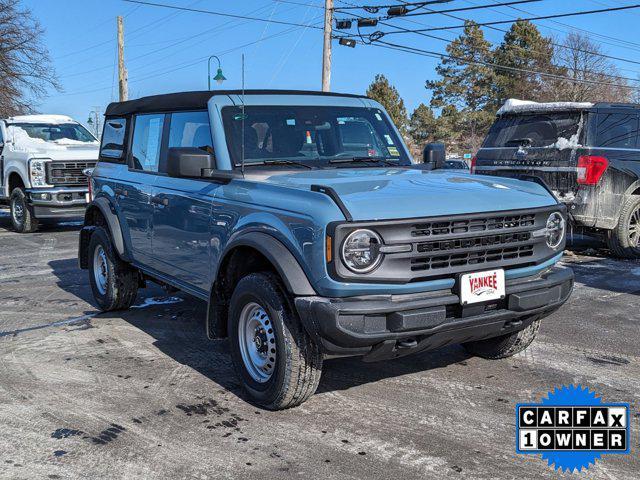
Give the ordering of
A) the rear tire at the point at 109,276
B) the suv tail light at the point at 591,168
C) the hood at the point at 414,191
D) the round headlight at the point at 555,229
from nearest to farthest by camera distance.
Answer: the hood at the point at 414,191 < the round headlight at the point at 555,229 < the rear tire at the point at 109,276 < the suv tail light at the point at 591,168

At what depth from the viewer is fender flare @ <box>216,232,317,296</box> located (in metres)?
3.59

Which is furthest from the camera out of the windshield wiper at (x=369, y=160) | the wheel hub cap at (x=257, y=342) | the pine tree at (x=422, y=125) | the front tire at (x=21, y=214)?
the pine tree at (x=422, y=125)

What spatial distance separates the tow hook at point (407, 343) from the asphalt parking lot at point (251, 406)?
50cm

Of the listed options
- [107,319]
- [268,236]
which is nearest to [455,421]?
[268,236]

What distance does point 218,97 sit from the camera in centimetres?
487

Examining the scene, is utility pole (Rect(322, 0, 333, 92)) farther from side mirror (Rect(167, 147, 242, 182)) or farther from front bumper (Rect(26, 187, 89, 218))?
side mirror (Rect(167, 147, 242, 182))

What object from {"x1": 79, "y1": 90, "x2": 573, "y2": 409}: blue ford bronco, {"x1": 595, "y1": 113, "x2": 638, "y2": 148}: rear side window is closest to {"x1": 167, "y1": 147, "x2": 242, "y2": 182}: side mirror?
{"x1": 79, "y1": 90, "x2": 573, "y2": 409}: blue ford bronco

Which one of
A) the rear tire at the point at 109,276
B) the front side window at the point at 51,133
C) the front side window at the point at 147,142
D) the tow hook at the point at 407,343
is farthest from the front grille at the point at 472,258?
the front side window at the point at 51,133

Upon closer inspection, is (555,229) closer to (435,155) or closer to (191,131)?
(435,155)

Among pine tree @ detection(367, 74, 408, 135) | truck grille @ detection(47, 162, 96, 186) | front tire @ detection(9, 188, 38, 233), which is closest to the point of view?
truck grille @ detection(47, 162, 96, 186)

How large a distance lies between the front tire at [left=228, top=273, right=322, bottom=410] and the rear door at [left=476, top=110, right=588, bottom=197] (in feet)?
18.9

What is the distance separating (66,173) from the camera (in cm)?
1280

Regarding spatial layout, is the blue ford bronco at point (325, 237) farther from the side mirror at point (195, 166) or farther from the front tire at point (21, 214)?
the front tire at point (21, 214)

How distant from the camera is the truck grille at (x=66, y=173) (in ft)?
41.6
